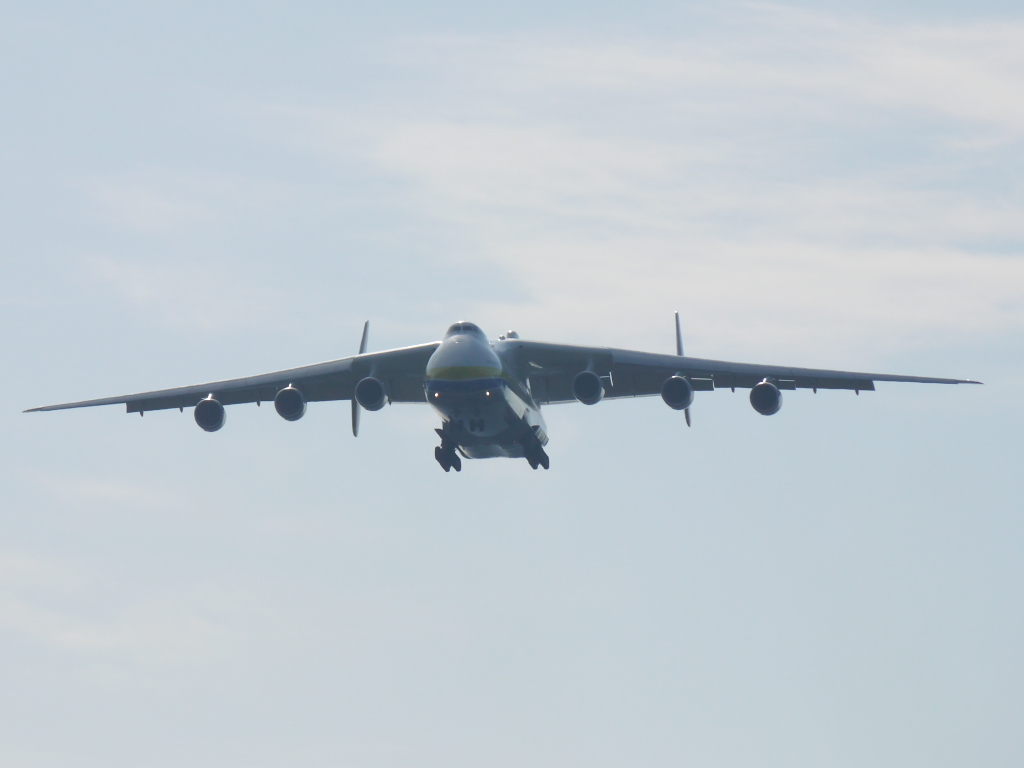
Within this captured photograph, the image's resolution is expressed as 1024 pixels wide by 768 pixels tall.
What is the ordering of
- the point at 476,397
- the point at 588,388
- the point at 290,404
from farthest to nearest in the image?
the point at 290,404 < the point at 588,388 < the point at 476,397

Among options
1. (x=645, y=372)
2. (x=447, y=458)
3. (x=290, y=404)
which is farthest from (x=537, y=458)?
(x=290, y=404)

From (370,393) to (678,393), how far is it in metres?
5.99

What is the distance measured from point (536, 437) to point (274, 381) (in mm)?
6043

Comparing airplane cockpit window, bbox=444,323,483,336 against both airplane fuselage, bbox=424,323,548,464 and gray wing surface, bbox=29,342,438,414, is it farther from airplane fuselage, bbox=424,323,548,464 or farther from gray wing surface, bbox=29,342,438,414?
gray wing surface, bbox=29,342,438,414

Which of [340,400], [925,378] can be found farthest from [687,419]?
[340,400]

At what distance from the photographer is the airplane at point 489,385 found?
29062 millimetres

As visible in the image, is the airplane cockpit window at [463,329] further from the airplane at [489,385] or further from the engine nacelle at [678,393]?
the engine nacelle at [678,393]

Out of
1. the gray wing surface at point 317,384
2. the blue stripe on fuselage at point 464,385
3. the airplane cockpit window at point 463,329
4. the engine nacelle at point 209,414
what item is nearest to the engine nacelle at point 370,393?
the gray wing surface at point 317,384

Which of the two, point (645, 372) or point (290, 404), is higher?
point (645, 372)

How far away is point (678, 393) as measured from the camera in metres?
31.1

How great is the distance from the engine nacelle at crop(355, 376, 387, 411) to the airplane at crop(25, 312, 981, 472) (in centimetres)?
2

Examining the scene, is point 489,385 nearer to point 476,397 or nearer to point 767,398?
point 476,397

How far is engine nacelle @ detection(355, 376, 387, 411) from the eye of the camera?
31453mm

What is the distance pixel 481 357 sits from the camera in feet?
94.4
